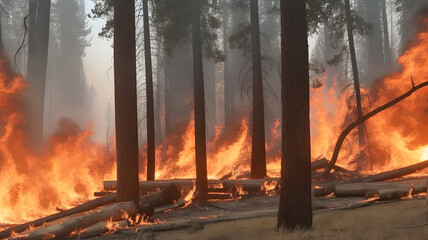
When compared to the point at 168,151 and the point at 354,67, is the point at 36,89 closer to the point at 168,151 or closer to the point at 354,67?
the point at 168,151

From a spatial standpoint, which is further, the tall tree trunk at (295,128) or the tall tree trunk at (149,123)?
the tall tree trunk at (149,123)

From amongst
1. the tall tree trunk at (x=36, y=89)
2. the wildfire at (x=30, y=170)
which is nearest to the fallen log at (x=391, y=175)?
the wildfire at (x=30, y=170)

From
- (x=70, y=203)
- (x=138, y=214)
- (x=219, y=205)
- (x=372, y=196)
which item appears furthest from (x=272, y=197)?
(x=70, y=203)

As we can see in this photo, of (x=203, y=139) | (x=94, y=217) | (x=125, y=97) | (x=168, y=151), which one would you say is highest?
(x=125, y=97)

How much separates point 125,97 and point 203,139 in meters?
5.71

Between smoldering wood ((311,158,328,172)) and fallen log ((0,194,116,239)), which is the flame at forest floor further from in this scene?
fallen log ((0,194,116,239))

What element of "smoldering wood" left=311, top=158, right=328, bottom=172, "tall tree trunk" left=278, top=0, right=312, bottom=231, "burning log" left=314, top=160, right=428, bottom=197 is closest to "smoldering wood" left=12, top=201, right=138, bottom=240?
"tall tree trunk" left=278, top=0, right=312, bottom=231

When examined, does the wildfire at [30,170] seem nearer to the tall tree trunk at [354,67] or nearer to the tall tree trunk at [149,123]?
the tall tree trunk at [149,123]

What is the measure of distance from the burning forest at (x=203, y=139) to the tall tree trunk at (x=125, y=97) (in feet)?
0.07

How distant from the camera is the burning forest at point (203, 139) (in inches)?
312

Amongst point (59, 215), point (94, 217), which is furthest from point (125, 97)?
point (59, 215)

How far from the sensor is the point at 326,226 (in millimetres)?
7371

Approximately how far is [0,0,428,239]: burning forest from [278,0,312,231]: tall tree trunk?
2 cm

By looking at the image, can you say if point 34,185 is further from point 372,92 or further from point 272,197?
point 372,92
